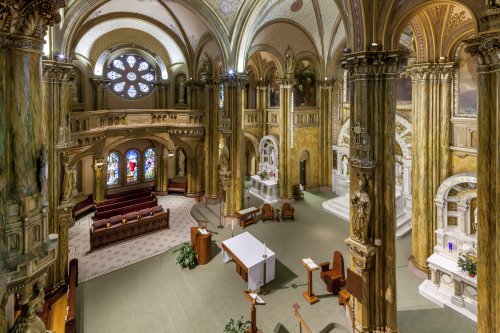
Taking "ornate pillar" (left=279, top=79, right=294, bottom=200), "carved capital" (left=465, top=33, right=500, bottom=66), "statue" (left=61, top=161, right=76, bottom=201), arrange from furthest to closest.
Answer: "ornate pillar" (left=279, top=79, right=294, bottom=200), "statue" (left=61, top=161, right=76, bottom=201), "carved capital" (left=465, top=33, right=500, bottom=66)

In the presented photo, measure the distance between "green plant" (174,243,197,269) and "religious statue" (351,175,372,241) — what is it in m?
6.58

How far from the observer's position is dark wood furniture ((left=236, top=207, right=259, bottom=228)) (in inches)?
603

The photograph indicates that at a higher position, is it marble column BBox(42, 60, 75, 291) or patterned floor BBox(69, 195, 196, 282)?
marble column BBox(42, 60, 75, 291)

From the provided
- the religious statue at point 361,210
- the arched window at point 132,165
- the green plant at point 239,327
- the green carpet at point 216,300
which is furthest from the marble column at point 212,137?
the religious statue at point 361,210

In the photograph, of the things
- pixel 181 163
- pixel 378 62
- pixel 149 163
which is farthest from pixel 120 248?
pixel 378 62

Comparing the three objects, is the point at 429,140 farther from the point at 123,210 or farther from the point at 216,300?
the point at 123,210

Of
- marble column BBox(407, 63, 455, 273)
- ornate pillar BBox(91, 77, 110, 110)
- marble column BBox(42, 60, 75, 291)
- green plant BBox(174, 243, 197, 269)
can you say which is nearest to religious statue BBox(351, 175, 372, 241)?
marble column BBox(407, 63, 455, 273)

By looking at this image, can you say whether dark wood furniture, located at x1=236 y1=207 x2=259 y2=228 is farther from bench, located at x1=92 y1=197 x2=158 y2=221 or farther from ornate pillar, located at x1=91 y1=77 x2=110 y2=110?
ornate pillar, located at x1=91 y1=77 x2=110 y2=110

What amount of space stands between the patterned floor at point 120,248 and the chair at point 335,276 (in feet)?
21.8

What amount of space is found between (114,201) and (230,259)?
8.83 metres

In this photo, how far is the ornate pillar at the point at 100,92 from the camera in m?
18.2

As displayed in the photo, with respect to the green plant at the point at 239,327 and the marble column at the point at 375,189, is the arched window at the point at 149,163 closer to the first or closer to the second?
the green plant at the point at 239,327

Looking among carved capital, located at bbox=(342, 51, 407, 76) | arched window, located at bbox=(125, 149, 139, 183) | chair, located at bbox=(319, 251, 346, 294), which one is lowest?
chair, located at bbox=(319, 251, 346, 294)

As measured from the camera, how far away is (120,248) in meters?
A: 13.6
